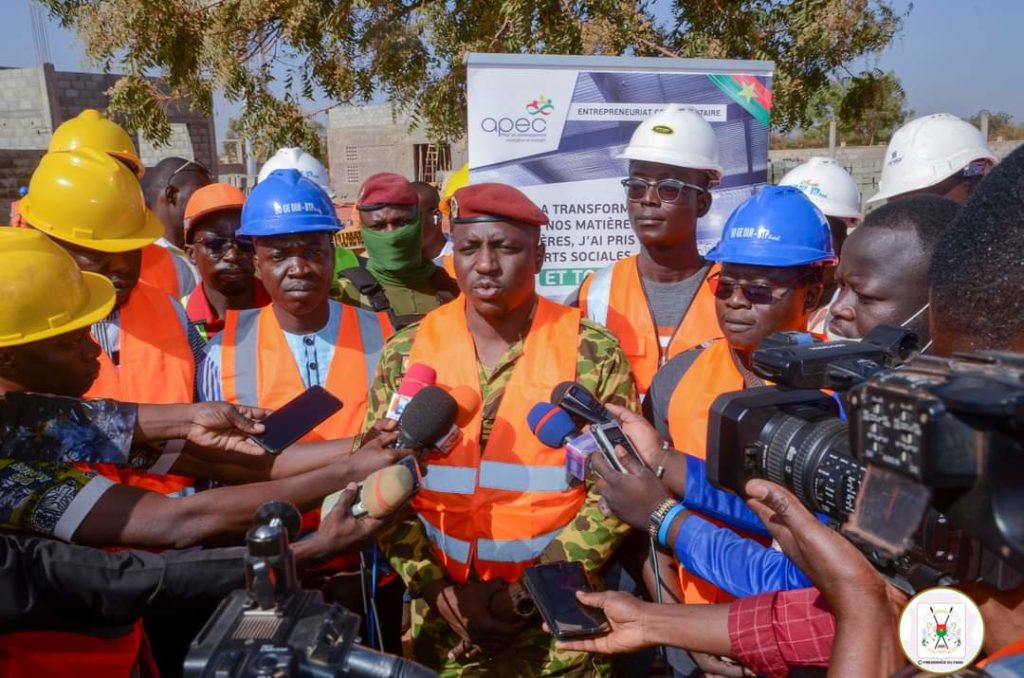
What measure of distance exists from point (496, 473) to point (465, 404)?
25 cm

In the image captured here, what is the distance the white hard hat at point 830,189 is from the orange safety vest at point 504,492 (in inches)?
107

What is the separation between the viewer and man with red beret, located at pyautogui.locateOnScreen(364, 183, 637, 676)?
2.45 metres

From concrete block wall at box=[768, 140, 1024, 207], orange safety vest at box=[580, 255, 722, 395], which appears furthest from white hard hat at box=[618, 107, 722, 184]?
concrete block wall at box=[768, 140, 1024, 207]

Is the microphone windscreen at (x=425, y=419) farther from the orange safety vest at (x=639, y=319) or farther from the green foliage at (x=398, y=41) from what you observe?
the green foliage at (x=398, y=41)

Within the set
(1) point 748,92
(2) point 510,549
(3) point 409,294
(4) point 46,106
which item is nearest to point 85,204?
(3) point 409,294

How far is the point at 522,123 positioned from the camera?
420 centimetres

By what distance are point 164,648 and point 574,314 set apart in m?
2.10

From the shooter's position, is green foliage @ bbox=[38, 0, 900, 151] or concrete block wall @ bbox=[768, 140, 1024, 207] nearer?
green foliage @ bbox=[38, 0, 900, 151]

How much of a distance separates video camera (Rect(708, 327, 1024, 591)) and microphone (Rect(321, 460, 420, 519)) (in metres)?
0.98

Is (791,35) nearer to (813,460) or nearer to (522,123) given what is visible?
(522,123)

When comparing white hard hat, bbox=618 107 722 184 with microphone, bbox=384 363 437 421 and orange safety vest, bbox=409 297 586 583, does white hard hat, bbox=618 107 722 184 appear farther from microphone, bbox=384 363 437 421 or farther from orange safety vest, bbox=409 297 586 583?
microphone, bbox=384 363 437 421

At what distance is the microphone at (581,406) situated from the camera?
7.29 ft

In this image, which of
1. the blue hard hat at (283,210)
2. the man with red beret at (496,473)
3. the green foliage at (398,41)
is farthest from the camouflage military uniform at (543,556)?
the green foliage at (398,41)

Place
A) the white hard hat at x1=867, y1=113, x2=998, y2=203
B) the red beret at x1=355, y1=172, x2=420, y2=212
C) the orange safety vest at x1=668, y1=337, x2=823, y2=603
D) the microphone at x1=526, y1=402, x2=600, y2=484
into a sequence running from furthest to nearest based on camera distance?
the red beret at x1=355, y1=172, x2=420, y2=212
the white hard hat at x1=867, y1=113, x2=998, y2=203
the orange safety vest at x1=668, y1=337, x2=823, y2=603
the microphone at x1=526, y1=402, x2=600, y2=484
